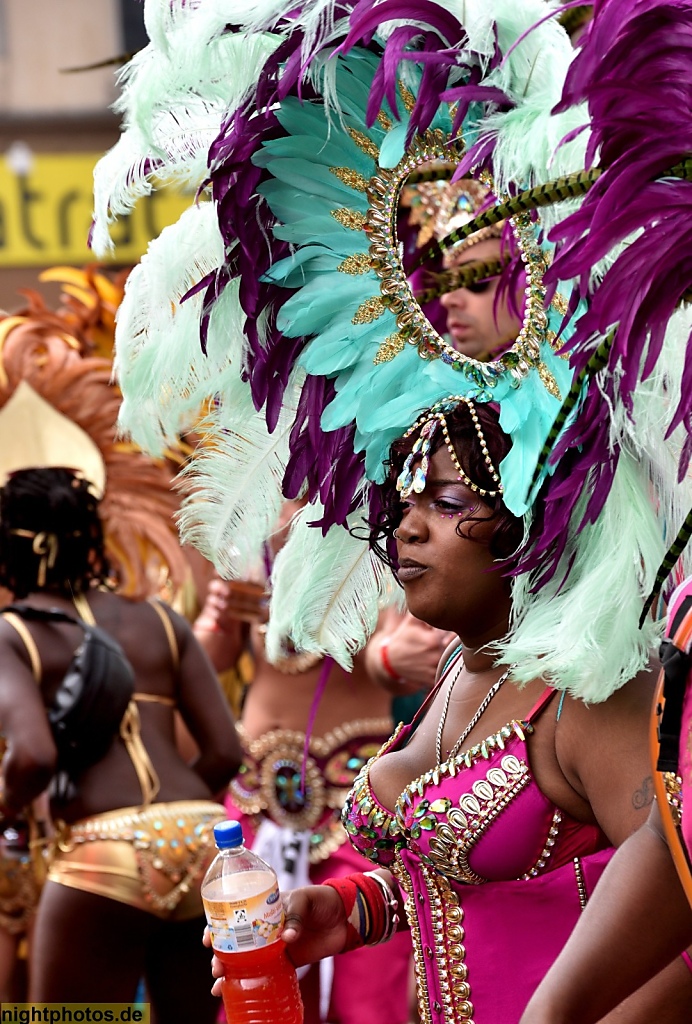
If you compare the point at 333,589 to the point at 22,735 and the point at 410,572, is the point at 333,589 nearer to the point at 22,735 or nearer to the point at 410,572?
the point at 410,572

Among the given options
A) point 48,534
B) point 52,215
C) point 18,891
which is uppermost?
point 48,534

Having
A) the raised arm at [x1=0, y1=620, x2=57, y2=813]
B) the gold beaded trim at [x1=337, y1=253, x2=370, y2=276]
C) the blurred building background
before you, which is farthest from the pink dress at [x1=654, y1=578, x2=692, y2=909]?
the blurred building background

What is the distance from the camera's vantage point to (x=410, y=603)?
2104mm

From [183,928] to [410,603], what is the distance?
2.23m

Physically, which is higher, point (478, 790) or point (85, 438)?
point (478, 790)

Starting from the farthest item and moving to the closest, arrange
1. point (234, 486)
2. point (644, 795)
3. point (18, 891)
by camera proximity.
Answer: point (18, 891)
point (234, 486)
point (644, 795)

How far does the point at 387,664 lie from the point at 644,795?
2125 millimetres

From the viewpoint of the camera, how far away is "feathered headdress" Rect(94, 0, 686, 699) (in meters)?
1.91

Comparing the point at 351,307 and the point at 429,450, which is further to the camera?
the point at 351,307

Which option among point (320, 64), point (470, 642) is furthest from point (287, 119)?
point (470, 642)


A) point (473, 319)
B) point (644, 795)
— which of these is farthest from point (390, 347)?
point (473, 319)

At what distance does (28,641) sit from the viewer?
397 cm

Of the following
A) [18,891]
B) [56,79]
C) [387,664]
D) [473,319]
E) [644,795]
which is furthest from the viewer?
[56,79]

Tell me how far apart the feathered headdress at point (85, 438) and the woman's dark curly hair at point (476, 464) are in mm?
2456
